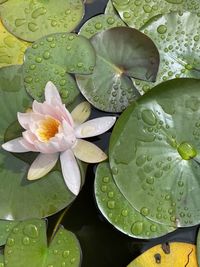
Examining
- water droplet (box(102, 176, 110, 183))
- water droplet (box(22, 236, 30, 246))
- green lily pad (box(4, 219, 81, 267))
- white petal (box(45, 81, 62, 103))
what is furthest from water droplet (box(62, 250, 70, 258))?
white petal (box(45, 81, 62, 103))

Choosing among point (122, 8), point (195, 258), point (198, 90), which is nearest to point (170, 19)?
point (122, 8)

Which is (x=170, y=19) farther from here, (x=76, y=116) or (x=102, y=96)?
(x=76, y=116)

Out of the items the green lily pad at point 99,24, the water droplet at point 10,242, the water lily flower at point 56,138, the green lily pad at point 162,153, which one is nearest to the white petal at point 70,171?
the water lily flower at point 56,138

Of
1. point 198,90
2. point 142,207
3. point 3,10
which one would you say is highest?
point 3,10

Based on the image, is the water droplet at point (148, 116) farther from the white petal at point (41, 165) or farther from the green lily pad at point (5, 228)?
the green lily pad at point (5, 228)

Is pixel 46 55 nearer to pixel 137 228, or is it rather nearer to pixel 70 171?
pixel 70 171

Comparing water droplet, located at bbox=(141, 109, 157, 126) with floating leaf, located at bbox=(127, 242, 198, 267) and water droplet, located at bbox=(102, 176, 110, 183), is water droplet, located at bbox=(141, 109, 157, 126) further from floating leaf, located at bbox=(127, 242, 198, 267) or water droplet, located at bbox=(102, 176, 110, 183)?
floating leaf, located at bbox=(127, 242, 198, 267)
